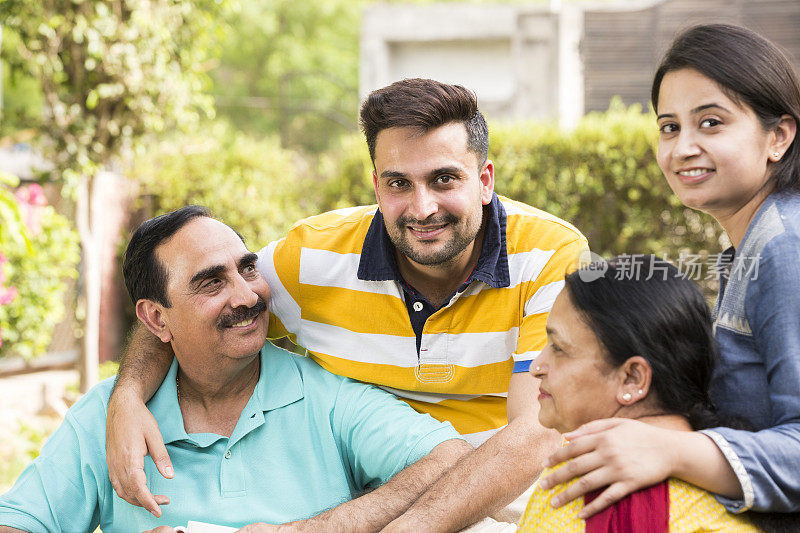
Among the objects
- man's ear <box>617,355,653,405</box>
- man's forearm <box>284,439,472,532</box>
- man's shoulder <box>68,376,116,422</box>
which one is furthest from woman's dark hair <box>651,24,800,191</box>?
man's shoulder <box>68,376,116,422</box>

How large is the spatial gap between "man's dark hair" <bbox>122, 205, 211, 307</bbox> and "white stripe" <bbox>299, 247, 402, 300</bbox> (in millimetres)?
422

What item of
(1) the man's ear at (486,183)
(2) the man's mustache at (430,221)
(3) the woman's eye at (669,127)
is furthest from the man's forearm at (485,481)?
(3) the woman's eye at (669,127)

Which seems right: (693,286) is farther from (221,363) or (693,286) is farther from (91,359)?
(91,359)

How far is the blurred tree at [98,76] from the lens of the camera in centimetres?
559

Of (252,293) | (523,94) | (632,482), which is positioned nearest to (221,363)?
(252,293)

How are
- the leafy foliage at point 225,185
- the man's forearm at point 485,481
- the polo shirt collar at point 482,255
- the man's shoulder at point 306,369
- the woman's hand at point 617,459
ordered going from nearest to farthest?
the woman's hand at point 617,459, the man's forearm at point 485,481, the polo shirt collar at point 482,255, the man's shoulder at point 306,369, the leafy foliage at point 225,185

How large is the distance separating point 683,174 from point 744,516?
83 centimetres

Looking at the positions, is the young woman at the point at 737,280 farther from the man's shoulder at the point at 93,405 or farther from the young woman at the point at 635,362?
the man's shoulder at the point at 93,405

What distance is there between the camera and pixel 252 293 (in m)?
2.71

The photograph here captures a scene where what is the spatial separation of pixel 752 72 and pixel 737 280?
0.50 meters

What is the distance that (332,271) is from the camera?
297cm

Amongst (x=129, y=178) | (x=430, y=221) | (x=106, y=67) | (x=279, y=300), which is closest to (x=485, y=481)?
(x=430, y=221)

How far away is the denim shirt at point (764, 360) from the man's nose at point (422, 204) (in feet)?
3.20

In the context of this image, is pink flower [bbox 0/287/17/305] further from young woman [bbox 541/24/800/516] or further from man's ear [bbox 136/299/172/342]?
young woman [bbox 541/24/800/516]
